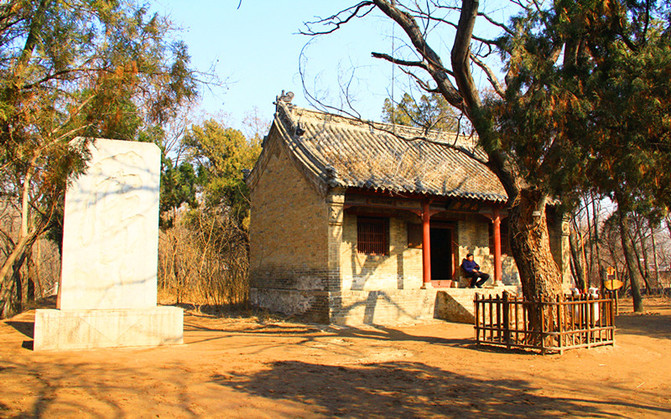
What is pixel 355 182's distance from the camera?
526 inches

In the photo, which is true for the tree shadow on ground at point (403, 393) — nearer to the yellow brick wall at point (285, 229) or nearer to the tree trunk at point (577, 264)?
the yellow brick wall at point (285, 229)

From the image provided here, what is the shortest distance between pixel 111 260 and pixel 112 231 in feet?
1.48

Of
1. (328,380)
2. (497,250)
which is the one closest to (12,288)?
(328,380)

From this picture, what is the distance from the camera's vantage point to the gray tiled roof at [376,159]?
46.1ft

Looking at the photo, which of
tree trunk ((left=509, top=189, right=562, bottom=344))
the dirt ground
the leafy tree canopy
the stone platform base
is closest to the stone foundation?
the dirt ground

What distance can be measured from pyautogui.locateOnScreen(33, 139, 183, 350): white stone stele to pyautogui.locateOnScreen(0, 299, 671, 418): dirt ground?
1.30 ft

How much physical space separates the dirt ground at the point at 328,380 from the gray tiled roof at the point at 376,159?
5.05 m

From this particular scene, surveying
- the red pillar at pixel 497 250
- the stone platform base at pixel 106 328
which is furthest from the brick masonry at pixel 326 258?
the stone platform base at pixel 106 328

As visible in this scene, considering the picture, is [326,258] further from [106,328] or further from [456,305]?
[106,328]

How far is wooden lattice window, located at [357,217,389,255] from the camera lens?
49.2 feet

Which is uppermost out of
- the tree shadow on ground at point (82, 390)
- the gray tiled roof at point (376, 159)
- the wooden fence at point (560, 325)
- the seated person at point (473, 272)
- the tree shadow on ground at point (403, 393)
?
the gray tiled roof at point (376, 159)

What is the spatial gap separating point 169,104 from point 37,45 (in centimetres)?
230

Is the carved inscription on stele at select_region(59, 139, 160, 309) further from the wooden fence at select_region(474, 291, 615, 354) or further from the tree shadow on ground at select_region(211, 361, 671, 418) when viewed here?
the wooden fence at select_region(474, 291, 615, 354)

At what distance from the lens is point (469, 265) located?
15.5 m
